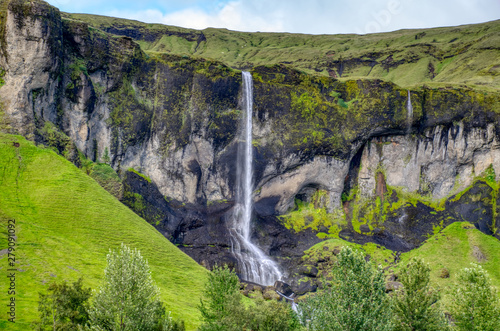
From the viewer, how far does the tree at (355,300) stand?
62.2ft

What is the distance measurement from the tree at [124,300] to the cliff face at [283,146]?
126 feet

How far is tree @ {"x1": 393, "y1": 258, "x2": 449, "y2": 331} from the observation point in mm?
23016

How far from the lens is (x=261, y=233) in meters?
64.9

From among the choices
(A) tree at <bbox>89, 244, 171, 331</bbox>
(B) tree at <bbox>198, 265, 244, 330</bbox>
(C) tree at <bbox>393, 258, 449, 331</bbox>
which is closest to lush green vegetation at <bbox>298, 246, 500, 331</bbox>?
(C) tree at <bbox>393, 258, 449, 331</bbox>

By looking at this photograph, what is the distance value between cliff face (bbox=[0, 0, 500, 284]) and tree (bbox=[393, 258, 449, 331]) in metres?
37.2

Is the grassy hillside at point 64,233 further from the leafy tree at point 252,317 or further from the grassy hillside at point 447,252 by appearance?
the grassy hillside at point 447,252

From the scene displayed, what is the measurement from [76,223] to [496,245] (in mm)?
61642

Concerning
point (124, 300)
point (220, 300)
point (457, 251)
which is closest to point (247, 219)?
point (457, 251)

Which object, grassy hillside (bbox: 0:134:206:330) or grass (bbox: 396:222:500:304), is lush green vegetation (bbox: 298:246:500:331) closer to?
grassy hillside (bbox: 0:134:206:330)

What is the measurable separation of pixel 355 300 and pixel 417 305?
21.8ft

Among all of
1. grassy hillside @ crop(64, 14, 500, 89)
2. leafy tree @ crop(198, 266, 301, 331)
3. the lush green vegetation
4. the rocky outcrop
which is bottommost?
leafy tree @ crop(198, 266, 301, 331)

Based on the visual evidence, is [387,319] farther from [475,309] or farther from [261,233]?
[261,233]

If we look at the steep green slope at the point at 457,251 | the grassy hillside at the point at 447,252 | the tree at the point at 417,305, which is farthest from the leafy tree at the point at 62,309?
the steep green slope at the point at 457,251

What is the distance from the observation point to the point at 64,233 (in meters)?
39.8
